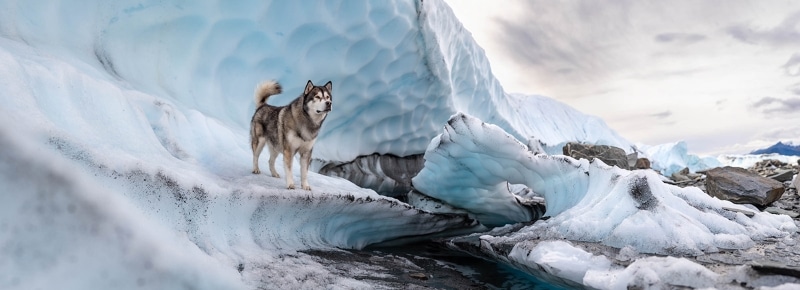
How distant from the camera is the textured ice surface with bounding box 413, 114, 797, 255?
10.7ft

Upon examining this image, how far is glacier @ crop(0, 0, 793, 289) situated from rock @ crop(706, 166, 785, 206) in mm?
2071

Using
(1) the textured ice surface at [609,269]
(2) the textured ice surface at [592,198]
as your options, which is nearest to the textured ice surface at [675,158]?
(2) the textured ice surface at [592,198]

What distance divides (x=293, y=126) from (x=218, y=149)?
0.90 meters

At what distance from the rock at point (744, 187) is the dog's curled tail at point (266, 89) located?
5.51 meters

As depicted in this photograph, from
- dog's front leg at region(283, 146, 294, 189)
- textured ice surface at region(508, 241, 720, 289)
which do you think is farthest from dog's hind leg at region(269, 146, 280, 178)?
textured ice surface at region(508, 241, 720, 289)

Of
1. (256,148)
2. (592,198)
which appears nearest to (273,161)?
(256,148)

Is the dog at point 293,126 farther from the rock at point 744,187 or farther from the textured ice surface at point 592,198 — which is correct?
the rock at point 744,187

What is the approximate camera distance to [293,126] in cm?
394

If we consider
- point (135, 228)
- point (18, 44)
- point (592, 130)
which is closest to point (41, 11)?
point (18, 44)

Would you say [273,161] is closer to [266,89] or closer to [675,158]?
[266,89]

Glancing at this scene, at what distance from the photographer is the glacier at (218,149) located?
2055 millimetres

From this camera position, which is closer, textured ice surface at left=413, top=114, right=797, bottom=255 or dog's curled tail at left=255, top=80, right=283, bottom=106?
textured ice surface at left=413, top=114, right=797, bottom=255

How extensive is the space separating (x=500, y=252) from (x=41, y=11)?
14.4 ft

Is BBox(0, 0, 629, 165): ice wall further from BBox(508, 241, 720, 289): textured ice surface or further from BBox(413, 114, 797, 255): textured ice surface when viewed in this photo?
BBox(508, 241, 720, 289): textured ice surface
